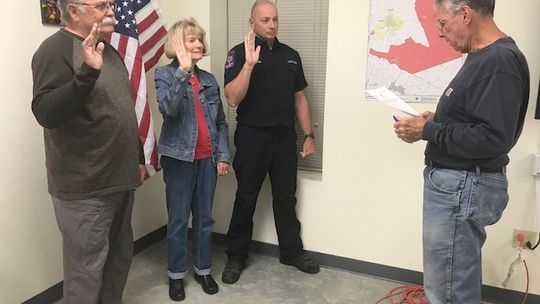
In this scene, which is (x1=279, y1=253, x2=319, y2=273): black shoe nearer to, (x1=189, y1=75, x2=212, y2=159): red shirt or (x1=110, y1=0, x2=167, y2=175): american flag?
(x1=189, y1=75, x2=212, y2=159): red shirt

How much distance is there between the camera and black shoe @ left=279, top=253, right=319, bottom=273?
2.71 meters

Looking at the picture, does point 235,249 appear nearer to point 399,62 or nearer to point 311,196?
point 311,196

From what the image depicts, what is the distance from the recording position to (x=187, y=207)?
237 centimetres

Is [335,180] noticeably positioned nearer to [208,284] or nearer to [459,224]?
[208,284]

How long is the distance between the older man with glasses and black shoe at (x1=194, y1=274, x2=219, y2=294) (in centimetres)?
74

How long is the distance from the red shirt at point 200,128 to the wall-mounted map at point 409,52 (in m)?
0.97

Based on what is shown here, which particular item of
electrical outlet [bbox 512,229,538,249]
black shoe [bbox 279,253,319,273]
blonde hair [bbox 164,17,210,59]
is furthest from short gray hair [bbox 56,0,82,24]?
electrical outlet [bbox 512,229,538,249]

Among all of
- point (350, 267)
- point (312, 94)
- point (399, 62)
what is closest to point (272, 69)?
point (312, 94)

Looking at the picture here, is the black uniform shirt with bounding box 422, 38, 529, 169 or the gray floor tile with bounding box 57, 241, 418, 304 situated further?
the gray floor tile with bounding box 57, 241, 418, 304

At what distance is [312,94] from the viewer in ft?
9.51

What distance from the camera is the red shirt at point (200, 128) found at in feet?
7.61

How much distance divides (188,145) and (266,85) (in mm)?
603

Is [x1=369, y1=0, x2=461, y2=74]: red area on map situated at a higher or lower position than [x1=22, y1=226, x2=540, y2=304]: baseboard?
higher

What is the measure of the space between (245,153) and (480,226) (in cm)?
142
